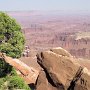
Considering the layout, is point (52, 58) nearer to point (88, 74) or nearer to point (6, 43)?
point (88, 74)

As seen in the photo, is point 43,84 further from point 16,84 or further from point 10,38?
point 10,38

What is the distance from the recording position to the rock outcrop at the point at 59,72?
81.7 feet

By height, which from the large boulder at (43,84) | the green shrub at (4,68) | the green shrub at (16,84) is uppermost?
the large boulder at (43,84)

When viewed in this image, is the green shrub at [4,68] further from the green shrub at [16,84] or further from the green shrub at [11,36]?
the green shrub at [16,84]

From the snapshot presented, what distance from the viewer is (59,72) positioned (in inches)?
990

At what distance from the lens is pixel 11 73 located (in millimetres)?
36344

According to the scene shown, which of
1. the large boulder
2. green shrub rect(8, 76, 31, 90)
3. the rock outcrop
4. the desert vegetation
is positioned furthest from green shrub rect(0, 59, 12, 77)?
the rock outcrop

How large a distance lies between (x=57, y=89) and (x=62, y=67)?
1657 mm

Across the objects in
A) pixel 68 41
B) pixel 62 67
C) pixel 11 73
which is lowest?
pixel 68 41

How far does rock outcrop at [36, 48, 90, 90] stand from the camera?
A: 981 inches

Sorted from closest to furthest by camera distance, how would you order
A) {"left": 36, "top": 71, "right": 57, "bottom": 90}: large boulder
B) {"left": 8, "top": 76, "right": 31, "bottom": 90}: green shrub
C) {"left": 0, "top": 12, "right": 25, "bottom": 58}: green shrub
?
{"left": 36, "top": 71, "right": 57, "bottom": 90}: large boulder, {"left": 8, "top": 76, "right": 31, "bottom": 90}: green shrub, {"left": 0, "top": 12, "right": 25, "bottom": 58}: green shrub

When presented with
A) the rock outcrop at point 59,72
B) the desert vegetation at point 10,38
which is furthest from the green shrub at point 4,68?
the rock outcrop at point 59,72

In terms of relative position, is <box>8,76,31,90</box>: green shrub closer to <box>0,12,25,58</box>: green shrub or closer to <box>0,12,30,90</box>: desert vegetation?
<box>0,12,30,90</box>: desert vegetation

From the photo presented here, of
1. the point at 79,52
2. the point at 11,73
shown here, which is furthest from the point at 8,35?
the point at 79,52
